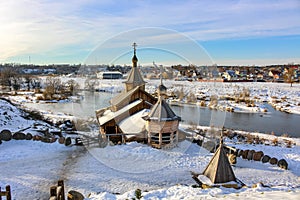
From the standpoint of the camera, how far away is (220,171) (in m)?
7.63

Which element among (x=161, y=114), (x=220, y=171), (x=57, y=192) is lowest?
(x=57, y=192)

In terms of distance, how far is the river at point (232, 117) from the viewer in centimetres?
1316

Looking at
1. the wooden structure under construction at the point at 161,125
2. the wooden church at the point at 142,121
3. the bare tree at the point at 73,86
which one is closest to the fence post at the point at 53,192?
the wooden church at the point at 142,121

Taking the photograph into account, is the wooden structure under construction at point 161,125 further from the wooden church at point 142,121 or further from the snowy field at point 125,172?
the snowy field at point 125,172

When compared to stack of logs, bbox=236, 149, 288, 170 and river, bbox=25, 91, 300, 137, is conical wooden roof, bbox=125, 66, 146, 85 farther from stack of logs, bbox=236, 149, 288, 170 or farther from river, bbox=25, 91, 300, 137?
stack of logs, bbox=236, 149, 288, 170

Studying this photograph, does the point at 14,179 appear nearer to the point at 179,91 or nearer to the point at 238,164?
the point at 179,91

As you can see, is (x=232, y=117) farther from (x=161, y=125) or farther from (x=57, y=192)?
(x=57, y=192)

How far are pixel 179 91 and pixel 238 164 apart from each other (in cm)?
428

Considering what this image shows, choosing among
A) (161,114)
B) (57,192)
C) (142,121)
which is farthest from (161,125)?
(57,192)

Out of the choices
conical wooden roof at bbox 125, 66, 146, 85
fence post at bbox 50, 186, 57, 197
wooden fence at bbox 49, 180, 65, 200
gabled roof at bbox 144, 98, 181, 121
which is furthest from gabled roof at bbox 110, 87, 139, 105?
fence post at bbox 50, 186, 57, 197

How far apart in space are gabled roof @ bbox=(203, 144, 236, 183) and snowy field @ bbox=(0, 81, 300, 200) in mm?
628

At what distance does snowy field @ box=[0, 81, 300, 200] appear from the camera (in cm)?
680

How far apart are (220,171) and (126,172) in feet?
10.7

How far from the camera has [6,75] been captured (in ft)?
160
